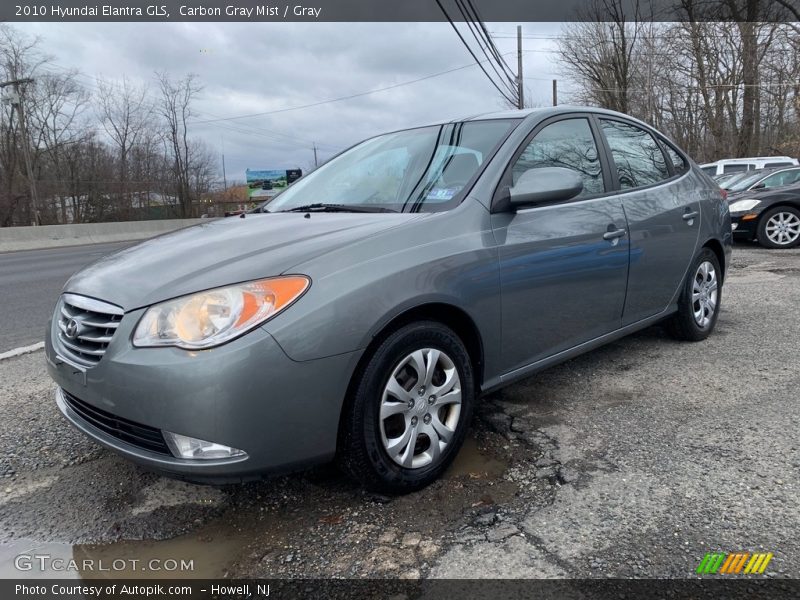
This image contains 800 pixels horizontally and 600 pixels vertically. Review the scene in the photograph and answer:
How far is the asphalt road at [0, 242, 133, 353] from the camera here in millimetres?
5492

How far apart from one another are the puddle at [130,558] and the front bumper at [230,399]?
1.06 feet

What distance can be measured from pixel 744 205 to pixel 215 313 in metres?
10.7

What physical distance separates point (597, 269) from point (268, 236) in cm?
184

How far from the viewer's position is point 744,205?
9922 millimetres

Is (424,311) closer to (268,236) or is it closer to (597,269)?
(268,236)

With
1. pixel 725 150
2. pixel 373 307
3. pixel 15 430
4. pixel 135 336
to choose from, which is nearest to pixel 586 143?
pixel 373 307

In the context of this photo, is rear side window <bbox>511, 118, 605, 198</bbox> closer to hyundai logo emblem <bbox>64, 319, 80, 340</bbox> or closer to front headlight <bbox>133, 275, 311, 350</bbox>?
front headlight <bbox>133, 275, 311, 350</bbox>

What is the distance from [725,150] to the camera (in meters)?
31.4

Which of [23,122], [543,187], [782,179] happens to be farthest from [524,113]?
[23,122]

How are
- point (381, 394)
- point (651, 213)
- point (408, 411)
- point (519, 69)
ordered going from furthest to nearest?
point (519, 69) < point (651, 213) < point (408, 411) < point (381, 394)

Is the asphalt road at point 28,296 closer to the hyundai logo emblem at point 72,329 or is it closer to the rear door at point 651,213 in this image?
the hyundai logo emblem at point 72,329

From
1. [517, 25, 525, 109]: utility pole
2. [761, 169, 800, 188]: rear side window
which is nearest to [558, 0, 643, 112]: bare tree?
[517, 25, 525, 109]: utility pole

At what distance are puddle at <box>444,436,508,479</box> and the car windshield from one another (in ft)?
3.94

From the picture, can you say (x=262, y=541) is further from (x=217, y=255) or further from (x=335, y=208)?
(x=335, y=208)
